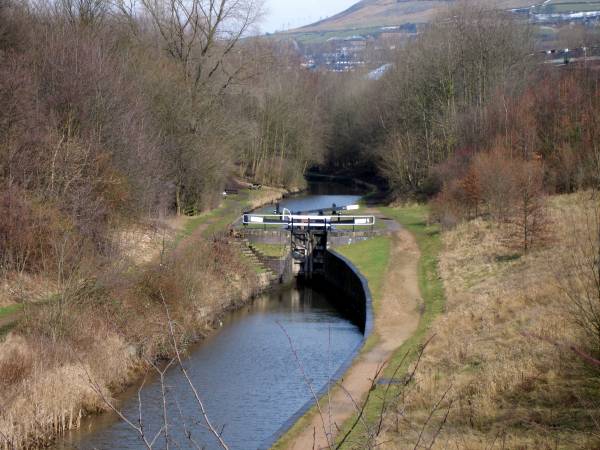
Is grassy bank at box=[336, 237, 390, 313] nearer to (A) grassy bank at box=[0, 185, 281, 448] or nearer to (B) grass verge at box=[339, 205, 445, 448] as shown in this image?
(B) grass verge at box=[339, 205, 445, 448]

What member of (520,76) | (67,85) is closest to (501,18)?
(520,76)

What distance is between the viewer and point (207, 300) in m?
27.6

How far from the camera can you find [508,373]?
1491 centimetres

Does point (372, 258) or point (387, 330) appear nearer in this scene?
point (387, 330)

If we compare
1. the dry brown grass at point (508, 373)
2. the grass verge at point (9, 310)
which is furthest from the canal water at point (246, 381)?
the grass verge at point (9, 310)

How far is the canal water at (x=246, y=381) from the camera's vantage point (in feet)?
54.0

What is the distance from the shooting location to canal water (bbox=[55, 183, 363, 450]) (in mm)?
16469

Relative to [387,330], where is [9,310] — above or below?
above

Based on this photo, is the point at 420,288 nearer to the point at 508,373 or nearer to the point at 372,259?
the point at 372,259

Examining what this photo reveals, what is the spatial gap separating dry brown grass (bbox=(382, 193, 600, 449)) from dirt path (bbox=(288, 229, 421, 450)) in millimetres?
1115

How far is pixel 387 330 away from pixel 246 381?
453cm

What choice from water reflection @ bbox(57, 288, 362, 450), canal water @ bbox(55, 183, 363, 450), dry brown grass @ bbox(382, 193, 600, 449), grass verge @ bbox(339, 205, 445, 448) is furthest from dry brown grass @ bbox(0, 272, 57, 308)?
dry brown grass @ bbox(382, 193, 600, 449)

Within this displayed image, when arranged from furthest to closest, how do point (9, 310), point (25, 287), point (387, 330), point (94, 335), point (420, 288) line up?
point (420, 288), point (387, 330), point (25, 287), point (9, 310), point (94, 335)

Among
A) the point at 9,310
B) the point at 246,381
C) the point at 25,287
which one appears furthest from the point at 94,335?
the point at 246,381
